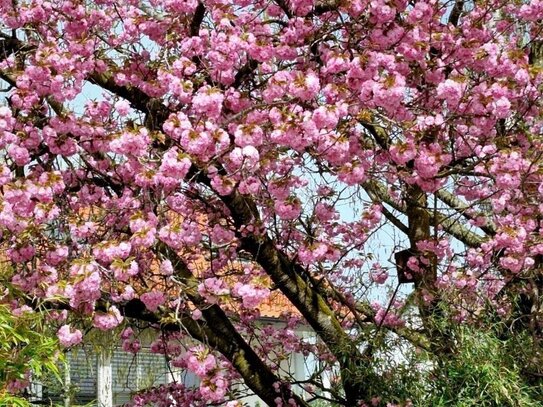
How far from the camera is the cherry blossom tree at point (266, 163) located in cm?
553

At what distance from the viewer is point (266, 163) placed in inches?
219

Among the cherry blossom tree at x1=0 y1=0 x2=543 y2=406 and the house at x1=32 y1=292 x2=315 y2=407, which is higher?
the house at x1=32 y1=292 x2=315 y2=407

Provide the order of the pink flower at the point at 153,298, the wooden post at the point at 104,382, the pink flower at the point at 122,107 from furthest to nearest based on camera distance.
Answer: the wooden post at the point at 104,382, the pink flower at the point at 122,107, the pink flower at the point at 153,298

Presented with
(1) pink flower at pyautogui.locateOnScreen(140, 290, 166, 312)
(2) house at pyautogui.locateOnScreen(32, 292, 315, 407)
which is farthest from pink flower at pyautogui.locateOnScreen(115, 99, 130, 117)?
(2) house at pyautogui.locateOnScreen(32, 292, 315, 407)

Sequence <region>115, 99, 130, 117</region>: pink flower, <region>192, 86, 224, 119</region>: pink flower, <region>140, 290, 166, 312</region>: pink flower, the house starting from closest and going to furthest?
1. <region>192, 86, 224, 119</region>: pink flower
2. <region>140, 290, 166, 312</region>: pink flower
3. <region>115, 99, 130, 117</region>: pink flower
4. the house

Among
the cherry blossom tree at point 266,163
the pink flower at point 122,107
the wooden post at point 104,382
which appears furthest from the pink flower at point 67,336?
the wooden post at point 104,382

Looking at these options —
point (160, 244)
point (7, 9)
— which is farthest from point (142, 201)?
point (7, 9)

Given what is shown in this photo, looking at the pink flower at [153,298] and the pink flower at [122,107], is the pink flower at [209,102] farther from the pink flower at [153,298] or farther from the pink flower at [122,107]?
the pink flower at [153,298]

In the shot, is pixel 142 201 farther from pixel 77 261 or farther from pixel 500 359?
pixel 500 359

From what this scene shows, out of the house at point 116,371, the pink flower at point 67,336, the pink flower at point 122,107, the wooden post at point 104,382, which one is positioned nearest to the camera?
the pink flower at point 67,336

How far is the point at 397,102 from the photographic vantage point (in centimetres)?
543

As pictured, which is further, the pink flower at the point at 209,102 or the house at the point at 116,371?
the house at the point at 116,371

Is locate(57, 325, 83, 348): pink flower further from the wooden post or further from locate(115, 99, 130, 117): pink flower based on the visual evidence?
the wooden post

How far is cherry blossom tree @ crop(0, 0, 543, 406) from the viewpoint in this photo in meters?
5.53
